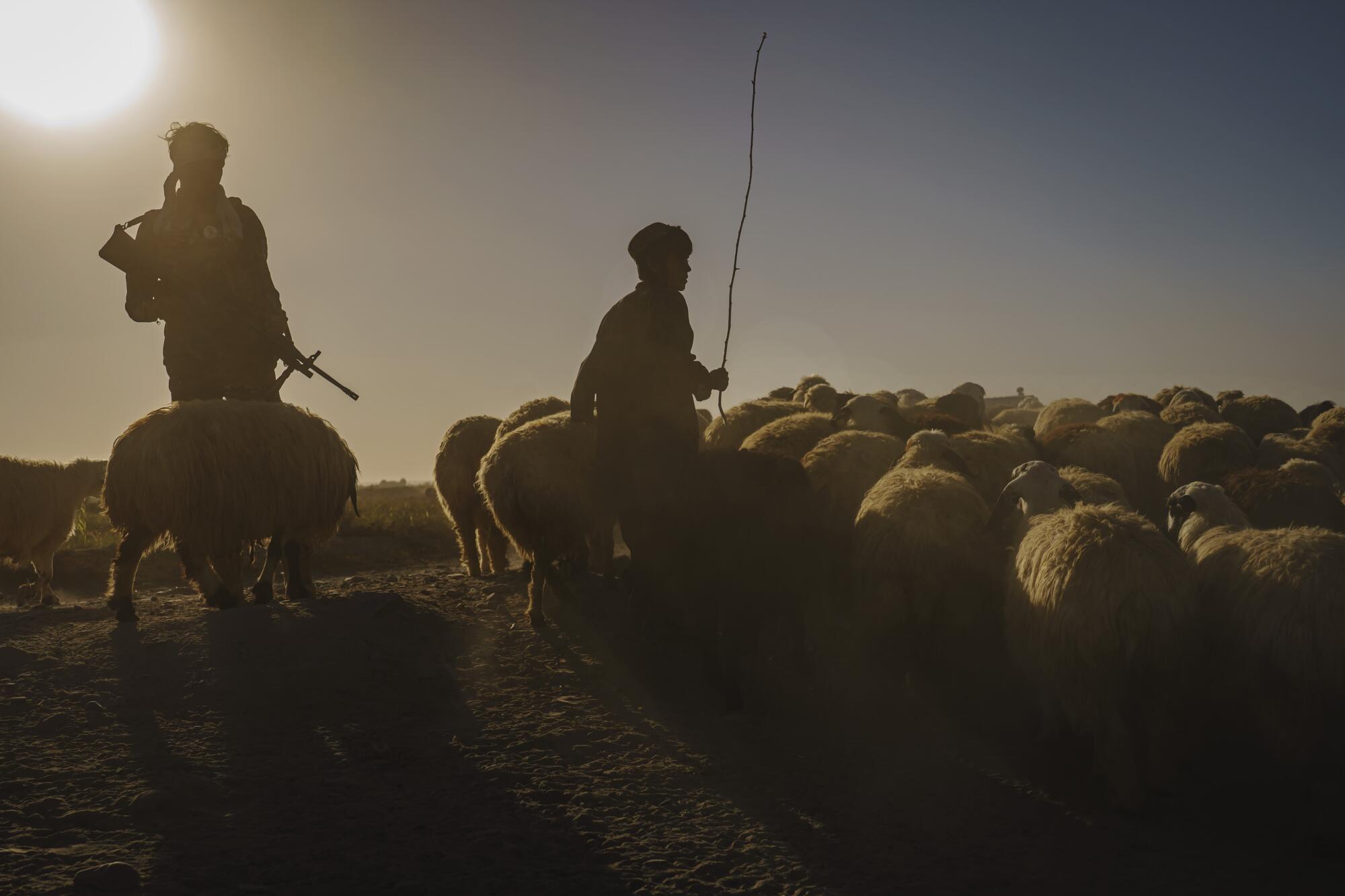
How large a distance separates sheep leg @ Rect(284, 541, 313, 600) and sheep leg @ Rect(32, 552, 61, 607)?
4.25m

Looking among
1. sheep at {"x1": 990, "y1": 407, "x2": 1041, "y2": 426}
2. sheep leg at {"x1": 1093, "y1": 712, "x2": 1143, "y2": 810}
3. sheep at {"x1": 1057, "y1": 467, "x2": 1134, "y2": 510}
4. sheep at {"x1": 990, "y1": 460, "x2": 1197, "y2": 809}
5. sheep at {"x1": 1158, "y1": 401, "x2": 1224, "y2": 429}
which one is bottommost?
sheep leg at {"x1": 1093, "y1": 712, "x2": 1143, "y2": 810}

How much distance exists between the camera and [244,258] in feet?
26.1

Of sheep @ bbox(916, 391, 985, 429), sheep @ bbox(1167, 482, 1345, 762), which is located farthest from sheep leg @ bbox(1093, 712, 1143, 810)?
sheep @ bbox(916, 391, 985, 429)

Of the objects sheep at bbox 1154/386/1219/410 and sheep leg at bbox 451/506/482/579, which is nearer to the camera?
sheep leg at bbox 451/506/482/579

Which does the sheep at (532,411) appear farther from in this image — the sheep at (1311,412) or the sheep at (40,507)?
the sheep at (1311,412)

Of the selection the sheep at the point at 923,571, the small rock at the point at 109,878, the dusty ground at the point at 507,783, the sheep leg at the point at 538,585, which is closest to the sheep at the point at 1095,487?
the sheep at the point at 923,571

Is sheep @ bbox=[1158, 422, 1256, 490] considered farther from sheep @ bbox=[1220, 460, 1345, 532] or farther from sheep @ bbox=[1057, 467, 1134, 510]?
sheep @ bbox=[1057, 467, 1134, 510]

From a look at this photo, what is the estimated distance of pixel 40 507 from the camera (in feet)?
34.3

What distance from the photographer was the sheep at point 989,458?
310 inches

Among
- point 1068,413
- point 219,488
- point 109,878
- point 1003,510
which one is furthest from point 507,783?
point 1068,413

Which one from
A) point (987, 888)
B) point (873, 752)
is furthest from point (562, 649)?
point (987, 888)

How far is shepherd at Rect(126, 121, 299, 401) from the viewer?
299 inches

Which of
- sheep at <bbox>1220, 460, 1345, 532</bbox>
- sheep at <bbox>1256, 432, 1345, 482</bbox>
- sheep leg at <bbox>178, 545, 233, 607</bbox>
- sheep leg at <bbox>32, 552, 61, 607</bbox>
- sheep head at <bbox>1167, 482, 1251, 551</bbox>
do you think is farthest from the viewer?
sheep at <bbox>1256, 432, 1345, 482</bbox>

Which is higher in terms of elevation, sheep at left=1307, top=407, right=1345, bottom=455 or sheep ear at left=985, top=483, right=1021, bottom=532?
sheep at left=1307, top=407, right=1345, bottom=455
